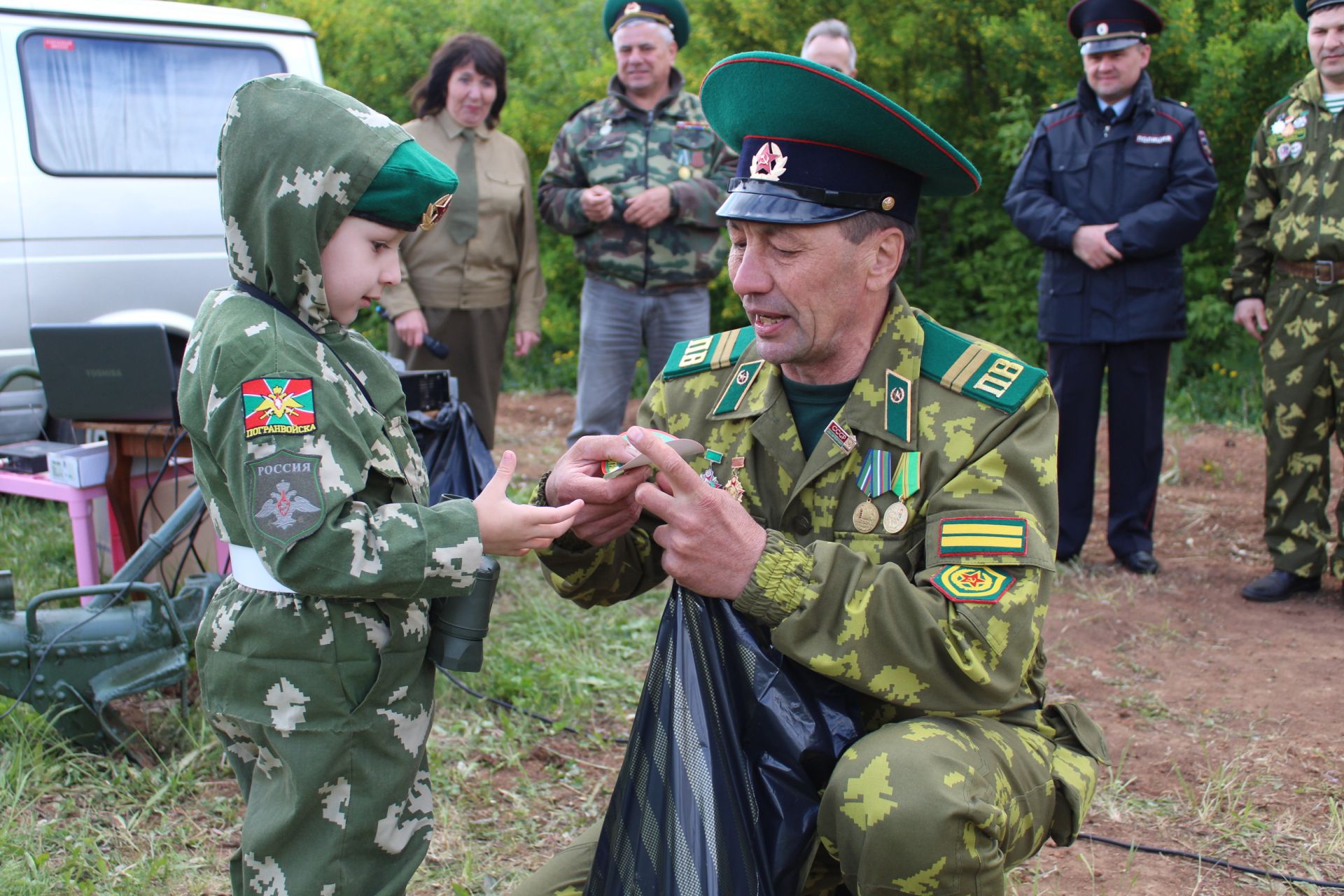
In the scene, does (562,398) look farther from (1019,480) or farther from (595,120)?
(1019,480)

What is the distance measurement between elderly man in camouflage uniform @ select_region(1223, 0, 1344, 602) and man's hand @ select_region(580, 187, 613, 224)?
2.62 m

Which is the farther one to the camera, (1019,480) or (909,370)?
(909,370)

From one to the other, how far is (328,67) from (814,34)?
6.27 metres

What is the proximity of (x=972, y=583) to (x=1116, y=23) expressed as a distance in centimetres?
372

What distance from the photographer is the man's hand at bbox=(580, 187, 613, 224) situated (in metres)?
4.96

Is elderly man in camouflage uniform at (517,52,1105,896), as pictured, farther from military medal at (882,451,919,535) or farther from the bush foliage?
the bush foliage

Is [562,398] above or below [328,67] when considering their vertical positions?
below

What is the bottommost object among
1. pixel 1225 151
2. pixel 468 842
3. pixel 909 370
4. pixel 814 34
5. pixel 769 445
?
pixel 468 842

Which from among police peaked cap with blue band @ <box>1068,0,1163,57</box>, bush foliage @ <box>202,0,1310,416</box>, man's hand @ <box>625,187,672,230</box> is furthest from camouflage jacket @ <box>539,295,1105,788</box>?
bush foliage @ <box>202,0,1310,416</box>

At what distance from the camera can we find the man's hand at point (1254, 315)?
489 centimetres

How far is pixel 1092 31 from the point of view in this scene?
491cm

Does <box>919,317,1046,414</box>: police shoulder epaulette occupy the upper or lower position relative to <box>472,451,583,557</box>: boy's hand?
upper

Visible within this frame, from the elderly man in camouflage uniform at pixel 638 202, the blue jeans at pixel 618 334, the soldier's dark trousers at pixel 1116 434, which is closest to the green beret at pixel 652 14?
the elderly man in camouflage uniform at pixel 638 202

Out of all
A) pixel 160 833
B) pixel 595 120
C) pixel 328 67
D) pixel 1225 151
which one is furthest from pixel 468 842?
pixel 328 67
